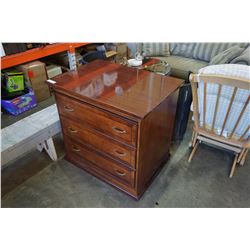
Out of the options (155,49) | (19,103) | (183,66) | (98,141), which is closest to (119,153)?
(98,141)

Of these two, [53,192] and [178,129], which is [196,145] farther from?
[53,192]

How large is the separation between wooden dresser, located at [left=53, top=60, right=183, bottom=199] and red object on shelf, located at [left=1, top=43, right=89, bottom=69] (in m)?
1.07

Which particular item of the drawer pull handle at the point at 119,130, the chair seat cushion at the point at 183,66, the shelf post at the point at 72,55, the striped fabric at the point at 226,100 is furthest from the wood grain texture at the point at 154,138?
the shelf post at the point at 72,55

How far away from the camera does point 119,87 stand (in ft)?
4.34

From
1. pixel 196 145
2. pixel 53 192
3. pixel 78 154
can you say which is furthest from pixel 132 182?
pixel 196 145

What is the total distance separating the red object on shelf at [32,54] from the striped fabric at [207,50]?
166 centimetres

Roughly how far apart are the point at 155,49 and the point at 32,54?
1.70 metres

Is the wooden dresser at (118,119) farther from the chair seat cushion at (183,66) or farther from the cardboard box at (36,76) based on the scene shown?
the chair seat cushion at (183,66)

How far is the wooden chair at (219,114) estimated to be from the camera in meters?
1.29

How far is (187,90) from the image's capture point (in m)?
1.74

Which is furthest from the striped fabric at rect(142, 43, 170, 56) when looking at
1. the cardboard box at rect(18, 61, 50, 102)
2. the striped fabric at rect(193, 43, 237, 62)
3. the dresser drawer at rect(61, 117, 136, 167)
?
the dresser drawer at rect(61, 117, 136, 167)

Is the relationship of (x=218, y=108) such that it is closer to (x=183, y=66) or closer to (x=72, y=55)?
(x=183, y=66)

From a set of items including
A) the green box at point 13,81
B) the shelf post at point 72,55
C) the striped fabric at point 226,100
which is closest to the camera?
the striped fabric at point 226,100

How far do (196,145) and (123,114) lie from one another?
1.06 meters
